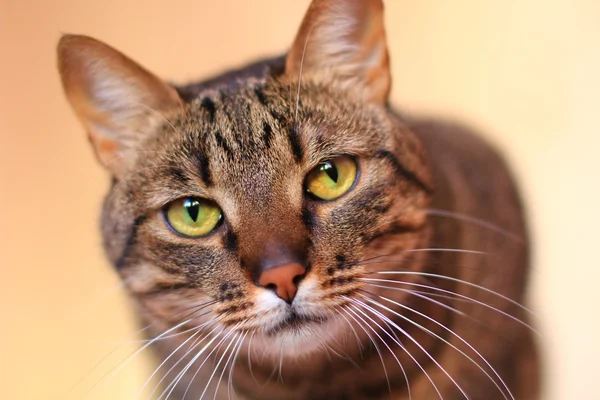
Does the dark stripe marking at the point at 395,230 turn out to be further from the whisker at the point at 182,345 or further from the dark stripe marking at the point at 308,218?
the whisker at the point at 182,345

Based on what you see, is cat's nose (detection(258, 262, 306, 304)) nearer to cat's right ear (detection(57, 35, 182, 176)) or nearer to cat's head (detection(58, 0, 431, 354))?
cat's head (detection(58, 0, 431, 354))

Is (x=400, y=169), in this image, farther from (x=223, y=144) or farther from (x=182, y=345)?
(x=182, y=345)

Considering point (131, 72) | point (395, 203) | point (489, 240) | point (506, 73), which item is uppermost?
point (131, 72)

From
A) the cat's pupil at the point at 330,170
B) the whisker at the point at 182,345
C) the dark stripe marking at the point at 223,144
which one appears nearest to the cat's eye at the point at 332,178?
the cat's pupil at the point at 330,170

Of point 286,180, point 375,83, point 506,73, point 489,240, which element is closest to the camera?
point 286,180

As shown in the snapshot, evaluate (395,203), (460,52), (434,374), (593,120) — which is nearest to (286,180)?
(395,203)

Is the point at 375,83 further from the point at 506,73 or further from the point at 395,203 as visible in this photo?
the point at 506,73

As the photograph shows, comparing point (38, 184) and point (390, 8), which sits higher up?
point (390, 8)

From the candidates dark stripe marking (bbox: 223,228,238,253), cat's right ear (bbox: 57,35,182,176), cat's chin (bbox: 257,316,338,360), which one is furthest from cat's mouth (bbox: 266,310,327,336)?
cat's right ear (bbox: 57,35,182,176)
